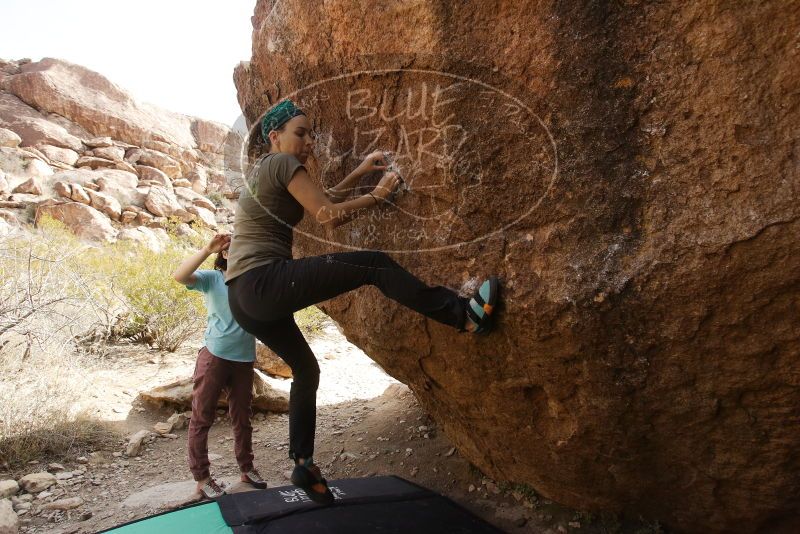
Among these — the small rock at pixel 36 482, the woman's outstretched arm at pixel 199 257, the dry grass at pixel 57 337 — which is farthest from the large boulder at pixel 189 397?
the woman's outstretched arm at pixel 199 257

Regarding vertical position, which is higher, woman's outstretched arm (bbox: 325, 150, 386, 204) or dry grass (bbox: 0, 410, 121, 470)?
woman's outstretched arm (bbox: 325, 150, 386, 204)

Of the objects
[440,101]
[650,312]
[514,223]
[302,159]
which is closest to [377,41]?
[440,101]

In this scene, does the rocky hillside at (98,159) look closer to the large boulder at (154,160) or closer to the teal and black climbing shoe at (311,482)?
the large boulder at (154,160)

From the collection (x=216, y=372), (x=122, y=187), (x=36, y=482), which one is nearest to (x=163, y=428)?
(x=36, y=482)

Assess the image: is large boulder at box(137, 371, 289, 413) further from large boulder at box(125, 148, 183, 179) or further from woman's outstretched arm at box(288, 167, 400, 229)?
large boulder at box(125, 148, 183, 179)

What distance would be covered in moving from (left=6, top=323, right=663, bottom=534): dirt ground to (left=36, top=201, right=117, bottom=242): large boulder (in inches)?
474

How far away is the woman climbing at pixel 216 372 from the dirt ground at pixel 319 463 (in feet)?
0.65

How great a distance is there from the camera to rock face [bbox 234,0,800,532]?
178 centimetres

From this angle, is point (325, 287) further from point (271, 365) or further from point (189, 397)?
point (271, 365)

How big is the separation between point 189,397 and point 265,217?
315 cm

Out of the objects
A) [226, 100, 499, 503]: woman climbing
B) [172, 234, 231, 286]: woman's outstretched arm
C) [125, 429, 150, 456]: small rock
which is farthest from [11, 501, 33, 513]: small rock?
[226, 100, 499, 503]: woman climbing

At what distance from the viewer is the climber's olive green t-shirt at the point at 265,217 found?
2240 millimetres

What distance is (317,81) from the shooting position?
274 cm

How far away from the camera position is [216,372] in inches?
124
